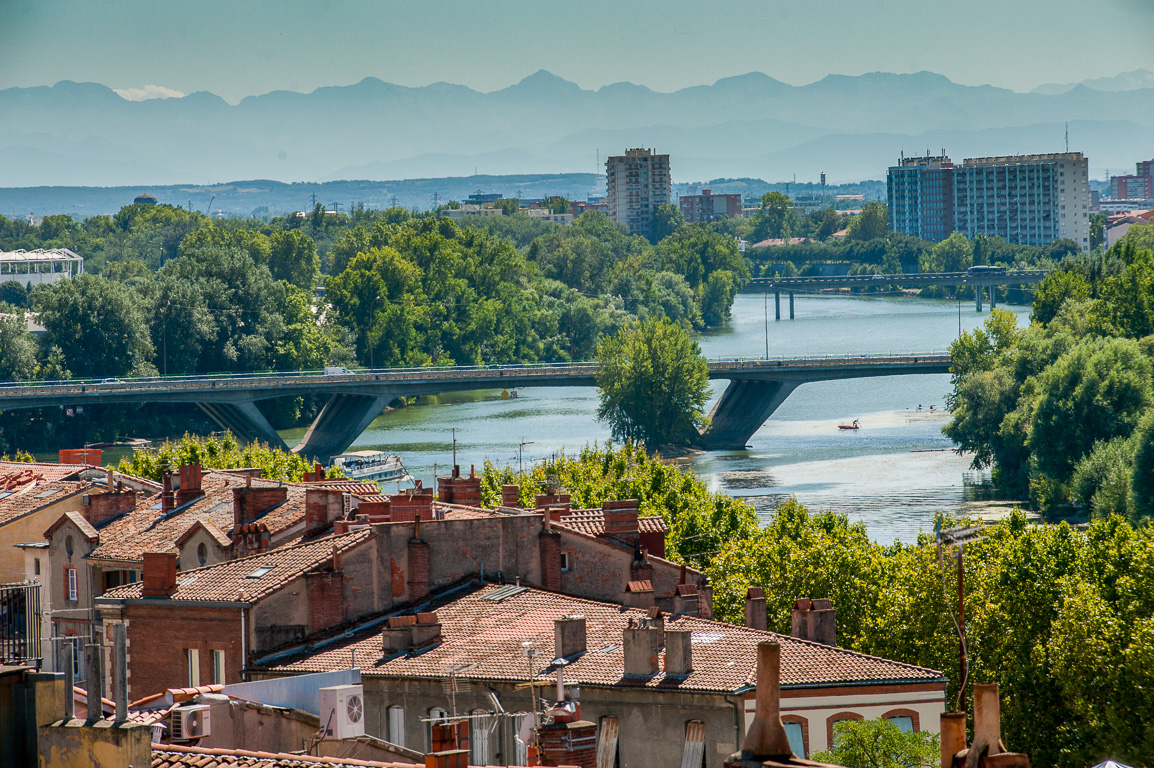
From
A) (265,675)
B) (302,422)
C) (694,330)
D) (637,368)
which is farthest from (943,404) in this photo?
(265,675)

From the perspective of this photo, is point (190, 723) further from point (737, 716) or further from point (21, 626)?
point (737, 716)

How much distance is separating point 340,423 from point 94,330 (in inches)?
614

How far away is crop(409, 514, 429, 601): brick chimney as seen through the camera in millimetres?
22781

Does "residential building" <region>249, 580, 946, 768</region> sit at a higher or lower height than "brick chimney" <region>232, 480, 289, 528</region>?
lower

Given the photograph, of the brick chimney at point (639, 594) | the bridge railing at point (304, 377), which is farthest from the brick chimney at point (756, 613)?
the bridge railing at point (304, 377)

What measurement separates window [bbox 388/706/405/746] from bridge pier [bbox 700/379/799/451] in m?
58.8

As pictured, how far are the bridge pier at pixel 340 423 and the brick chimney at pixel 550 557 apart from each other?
5387 centimetres

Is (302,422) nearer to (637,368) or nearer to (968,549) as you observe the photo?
(637,368)

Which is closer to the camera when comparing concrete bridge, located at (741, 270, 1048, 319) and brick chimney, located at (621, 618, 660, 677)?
brick chimney, located at (621, 618, 660, 677)

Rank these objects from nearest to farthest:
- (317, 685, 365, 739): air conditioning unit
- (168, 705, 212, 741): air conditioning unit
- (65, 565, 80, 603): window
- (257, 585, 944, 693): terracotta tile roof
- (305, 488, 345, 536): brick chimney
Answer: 1. (168, 705, 212, 741): air conditioning unit
2. (317, 685, 365, 739): air conditioning unit
3. (257, 585, 944, 693): terracotta tile roof
4. (305, 488, 345, 536): brick chimney
5. (65, 565, 80, 603): window

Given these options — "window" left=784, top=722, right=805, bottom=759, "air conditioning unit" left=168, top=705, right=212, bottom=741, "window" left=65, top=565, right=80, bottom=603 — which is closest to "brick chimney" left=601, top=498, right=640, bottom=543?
"window" left=784, top=722, right=805, bottom=759

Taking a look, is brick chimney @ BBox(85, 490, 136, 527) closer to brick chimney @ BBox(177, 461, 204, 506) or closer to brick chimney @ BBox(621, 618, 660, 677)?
brick chimney @ BBox(177, 461, 204, 506)

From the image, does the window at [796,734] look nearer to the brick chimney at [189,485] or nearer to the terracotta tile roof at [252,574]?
the terracotta tile roof at [252,574]

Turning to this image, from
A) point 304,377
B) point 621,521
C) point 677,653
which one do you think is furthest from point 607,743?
point 304,377
